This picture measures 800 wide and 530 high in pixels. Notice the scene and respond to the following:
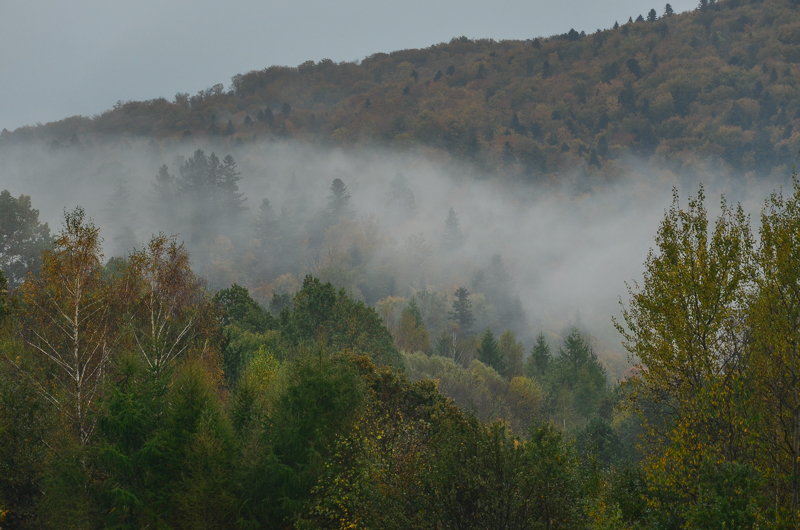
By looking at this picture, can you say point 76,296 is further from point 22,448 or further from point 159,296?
point 159,296

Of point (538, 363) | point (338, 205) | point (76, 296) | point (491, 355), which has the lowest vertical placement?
point (538, 363)

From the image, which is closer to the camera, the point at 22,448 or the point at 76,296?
the point at 22,448

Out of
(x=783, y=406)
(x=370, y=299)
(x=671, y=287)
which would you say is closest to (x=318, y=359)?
(x=671, y=287)

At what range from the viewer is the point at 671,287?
73.9ft

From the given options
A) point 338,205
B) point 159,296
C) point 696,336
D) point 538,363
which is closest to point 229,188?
point 338,205

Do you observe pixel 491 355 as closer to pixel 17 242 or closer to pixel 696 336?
pixel 17 242

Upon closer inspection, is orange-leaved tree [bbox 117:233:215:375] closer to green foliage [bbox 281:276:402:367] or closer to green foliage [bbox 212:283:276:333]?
green foliage [bbox 281:276:402:367]

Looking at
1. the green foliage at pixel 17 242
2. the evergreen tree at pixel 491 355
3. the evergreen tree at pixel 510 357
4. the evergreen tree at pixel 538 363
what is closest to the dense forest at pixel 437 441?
the green foliage at pixel 17 242

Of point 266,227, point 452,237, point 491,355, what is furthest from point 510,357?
point 266,227

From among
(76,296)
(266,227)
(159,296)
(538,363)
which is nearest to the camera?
(76,296)

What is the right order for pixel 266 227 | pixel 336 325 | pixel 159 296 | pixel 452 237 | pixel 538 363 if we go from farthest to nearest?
pixel 452 237
pixel 266 227
pixel 538 363
pixel 336 325
pixel 159 296

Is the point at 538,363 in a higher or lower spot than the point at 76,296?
lower

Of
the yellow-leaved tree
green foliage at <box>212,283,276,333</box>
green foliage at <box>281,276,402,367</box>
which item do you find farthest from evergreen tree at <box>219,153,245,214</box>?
the yellow-leaved tree

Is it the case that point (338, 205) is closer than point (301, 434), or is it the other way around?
point (301, 434)
